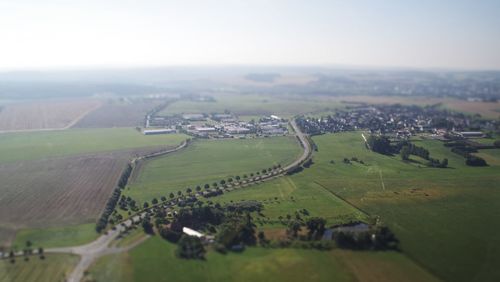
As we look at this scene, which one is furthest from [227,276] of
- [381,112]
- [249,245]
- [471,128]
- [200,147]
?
[381,112]

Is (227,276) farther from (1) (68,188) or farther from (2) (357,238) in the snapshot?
(1) (68,188)

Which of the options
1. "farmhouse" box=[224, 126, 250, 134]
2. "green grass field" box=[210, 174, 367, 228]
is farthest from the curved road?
"farmhouse" box=[224, 126, 250, 134]

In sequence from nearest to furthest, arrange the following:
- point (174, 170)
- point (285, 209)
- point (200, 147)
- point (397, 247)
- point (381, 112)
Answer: point (397, 247) → point (285, 209) → point (174, 170) → point (200, 147) → point (381, 112)

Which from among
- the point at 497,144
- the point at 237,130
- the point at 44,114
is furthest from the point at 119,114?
the point at 497,144

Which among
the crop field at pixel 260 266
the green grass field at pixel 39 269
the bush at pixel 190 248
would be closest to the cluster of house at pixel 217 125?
the bush at pixel 190 248

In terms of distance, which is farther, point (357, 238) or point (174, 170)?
point (174, 170)

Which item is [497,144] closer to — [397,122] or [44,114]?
[397,122]

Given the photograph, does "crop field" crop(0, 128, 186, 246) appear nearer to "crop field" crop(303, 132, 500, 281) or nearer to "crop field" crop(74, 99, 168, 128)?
"crop field" crop(74, 99, 168, 128)
